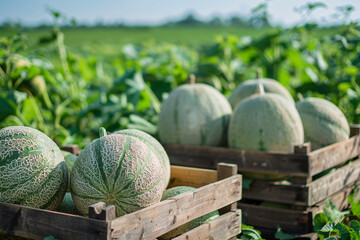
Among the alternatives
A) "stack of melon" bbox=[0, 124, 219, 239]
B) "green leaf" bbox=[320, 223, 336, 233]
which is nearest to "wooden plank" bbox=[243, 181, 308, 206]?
"green leaf" bbox=[320, 223, 336, 233]

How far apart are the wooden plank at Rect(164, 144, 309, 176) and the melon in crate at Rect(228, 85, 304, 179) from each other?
107mm

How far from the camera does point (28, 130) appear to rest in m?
2.15

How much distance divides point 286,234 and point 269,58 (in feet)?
10.6

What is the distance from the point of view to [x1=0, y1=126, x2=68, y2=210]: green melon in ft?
6.62

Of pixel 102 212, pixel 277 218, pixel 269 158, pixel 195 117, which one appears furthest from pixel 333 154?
pixel 102 212

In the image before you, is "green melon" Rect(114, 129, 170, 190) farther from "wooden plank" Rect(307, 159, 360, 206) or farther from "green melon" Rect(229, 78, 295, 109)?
"green melon" Rect(229, 78, 295, 109)

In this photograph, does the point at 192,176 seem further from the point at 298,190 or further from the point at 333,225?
the point at 333,225

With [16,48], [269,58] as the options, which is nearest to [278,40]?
[269,58]

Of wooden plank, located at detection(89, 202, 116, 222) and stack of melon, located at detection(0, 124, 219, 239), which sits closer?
wooden plank, located at detection(89, 202, 116, 222)

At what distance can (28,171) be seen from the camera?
2025 mm

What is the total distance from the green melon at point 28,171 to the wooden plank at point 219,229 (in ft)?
2.10

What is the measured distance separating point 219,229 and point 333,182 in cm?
135

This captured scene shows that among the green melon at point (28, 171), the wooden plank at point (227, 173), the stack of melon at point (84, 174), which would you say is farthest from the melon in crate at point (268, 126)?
the green melon at point (28, 171)

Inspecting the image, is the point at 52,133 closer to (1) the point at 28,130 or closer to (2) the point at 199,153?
(2) the point at 199,153
